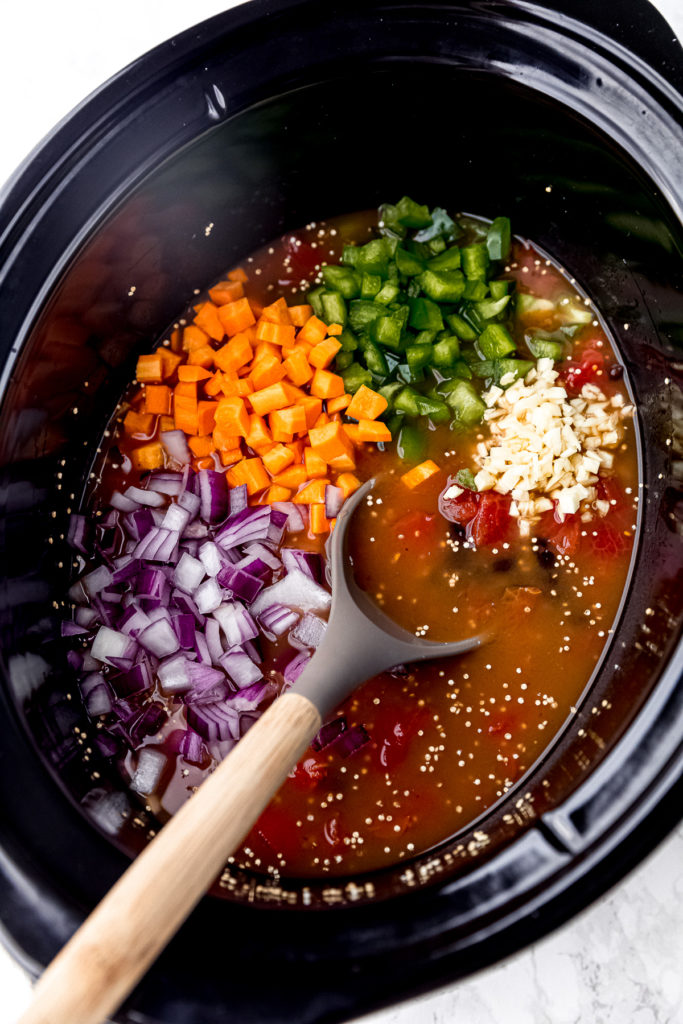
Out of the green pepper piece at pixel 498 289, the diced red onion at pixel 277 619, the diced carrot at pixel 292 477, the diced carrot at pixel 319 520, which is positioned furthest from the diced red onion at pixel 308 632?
the green pepper piece at pixel 498 289

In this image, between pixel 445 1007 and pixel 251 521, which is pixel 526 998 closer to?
pixel 445 1007

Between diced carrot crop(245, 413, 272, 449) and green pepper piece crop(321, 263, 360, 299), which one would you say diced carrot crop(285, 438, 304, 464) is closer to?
diced carrot crop(245, 413, 272, 449)

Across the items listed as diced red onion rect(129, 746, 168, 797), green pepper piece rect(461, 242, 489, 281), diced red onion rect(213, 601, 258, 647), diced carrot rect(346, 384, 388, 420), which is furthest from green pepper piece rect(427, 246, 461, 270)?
diced red onion rect(129, 746, 168, 797)

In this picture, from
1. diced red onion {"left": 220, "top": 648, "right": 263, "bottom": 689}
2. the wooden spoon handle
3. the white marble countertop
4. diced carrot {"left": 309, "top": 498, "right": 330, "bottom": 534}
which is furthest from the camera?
diced carrot {"left": 309, "top": 498, "right": 330, "bottom": 534}

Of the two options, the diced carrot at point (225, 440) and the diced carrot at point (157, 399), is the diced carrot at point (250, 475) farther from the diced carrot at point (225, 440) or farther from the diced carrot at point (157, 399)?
the diced carrot at point (157, 399)

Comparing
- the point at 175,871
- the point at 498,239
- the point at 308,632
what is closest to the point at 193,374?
the point at 308,632

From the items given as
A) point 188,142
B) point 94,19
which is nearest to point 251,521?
point 188,142
